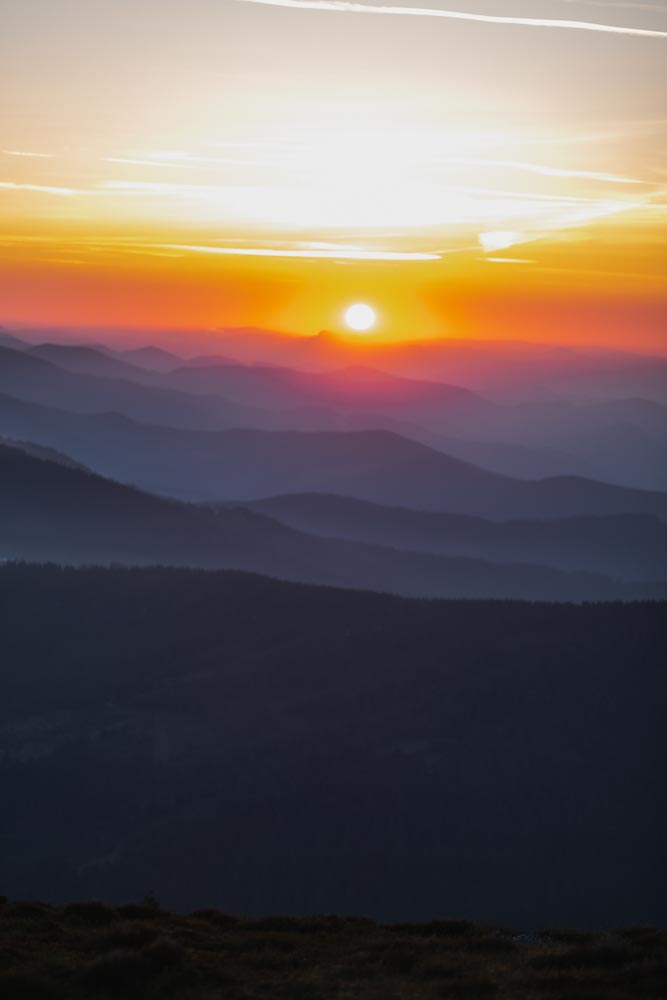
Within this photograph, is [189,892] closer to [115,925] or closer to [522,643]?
[522,643]

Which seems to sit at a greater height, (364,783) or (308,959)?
(308,959)

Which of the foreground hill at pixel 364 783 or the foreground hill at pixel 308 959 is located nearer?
the foreground hill at pixel 308 959

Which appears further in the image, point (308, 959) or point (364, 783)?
point (364, 783)

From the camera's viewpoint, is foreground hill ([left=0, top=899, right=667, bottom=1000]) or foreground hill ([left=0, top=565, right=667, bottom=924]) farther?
foreground hill ([left=0, top=565, right=667, bottom=924])
